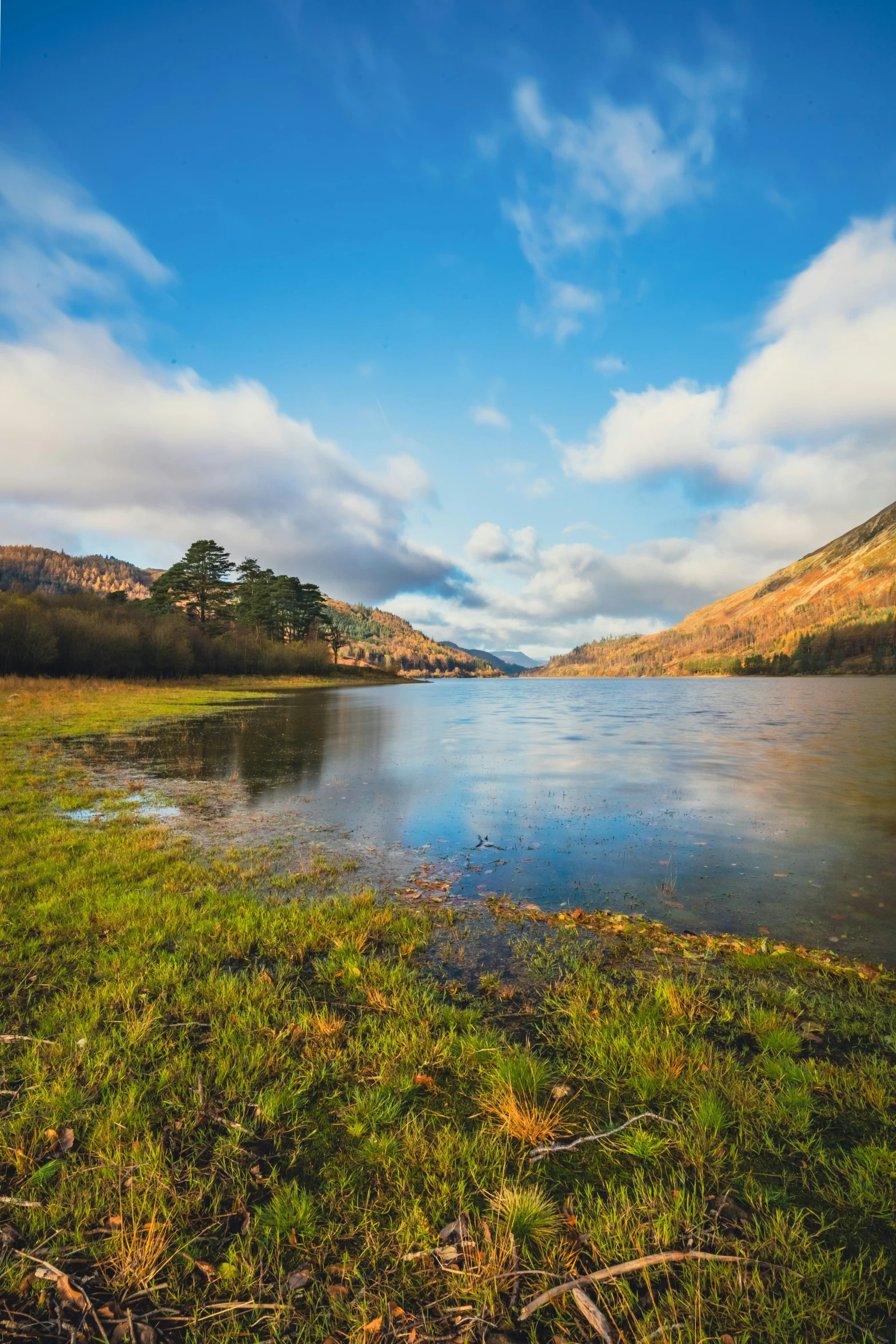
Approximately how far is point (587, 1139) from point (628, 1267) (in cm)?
104

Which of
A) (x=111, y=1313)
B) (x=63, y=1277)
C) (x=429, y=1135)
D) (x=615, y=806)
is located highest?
(x=63, y=1277)

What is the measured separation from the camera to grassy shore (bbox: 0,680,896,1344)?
3.00 m

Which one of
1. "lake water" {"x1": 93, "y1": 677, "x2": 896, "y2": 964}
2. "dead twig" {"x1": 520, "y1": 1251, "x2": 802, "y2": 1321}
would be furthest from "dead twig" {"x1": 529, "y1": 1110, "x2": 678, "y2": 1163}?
"lake water" {"x1": 93, "y1": 677, "x2": 896, "y2": 964}

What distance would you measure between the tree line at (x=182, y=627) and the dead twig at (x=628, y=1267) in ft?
253

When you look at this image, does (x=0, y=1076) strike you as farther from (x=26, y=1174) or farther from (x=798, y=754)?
(x=798, y=754)

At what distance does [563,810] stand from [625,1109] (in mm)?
11812

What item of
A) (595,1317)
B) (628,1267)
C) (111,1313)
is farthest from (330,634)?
(595,1317)

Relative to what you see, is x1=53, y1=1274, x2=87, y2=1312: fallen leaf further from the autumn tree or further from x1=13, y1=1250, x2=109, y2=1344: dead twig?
the autumn tree

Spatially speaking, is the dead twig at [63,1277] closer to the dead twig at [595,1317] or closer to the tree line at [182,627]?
the dead twig at [595,1317]

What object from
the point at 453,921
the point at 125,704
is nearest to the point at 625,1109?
the point at 453,921

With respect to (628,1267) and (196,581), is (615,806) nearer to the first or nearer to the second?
(628,1267)

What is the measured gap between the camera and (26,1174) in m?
3.78

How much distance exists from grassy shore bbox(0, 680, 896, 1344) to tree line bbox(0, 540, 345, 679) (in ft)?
238

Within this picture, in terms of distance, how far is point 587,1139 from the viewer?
4.03 metres
